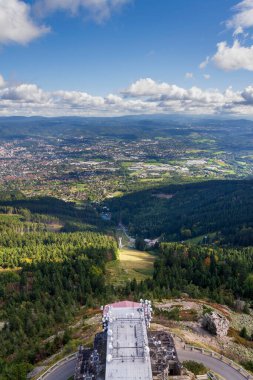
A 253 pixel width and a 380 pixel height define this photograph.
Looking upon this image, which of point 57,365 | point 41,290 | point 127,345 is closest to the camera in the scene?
point 127,345

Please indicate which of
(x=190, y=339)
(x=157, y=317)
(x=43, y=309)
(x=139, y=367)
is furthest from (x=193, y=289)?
(x=139, y=367)

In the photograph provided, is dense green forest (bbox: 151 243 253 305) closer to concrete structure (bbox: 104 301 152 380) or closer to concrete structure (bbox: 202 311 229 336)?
concrete structure (bbox: 202 311 229 336)

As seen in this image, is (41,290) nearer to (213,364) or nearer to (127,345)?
(213,364)

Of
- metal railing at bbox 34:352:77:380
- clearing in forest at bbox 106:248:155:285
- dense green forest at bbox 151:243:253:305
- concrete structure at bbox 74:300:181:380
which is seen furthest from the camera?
clearing in forest at bbox 106:248:155:285

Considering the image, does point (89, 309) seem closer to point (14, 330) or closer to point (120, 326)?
point (14, 330)

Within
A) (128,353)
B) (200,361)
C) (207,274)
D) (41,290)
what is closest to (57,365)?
(128,353)

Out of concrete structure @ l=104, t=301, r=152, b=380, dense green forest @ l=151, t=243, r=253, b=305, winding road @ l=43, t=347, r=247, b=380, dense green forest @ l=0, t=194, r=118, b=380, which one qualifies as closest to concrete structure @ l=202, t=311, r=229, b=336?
winding road @ l=43, t=347, r=247, b=380

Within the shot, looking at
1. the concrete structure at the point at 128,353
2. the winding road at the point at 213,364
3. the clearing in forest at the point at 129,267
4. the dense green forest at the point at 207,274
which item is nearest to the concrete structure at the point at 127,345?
the concrete structure at the point at 128,353
